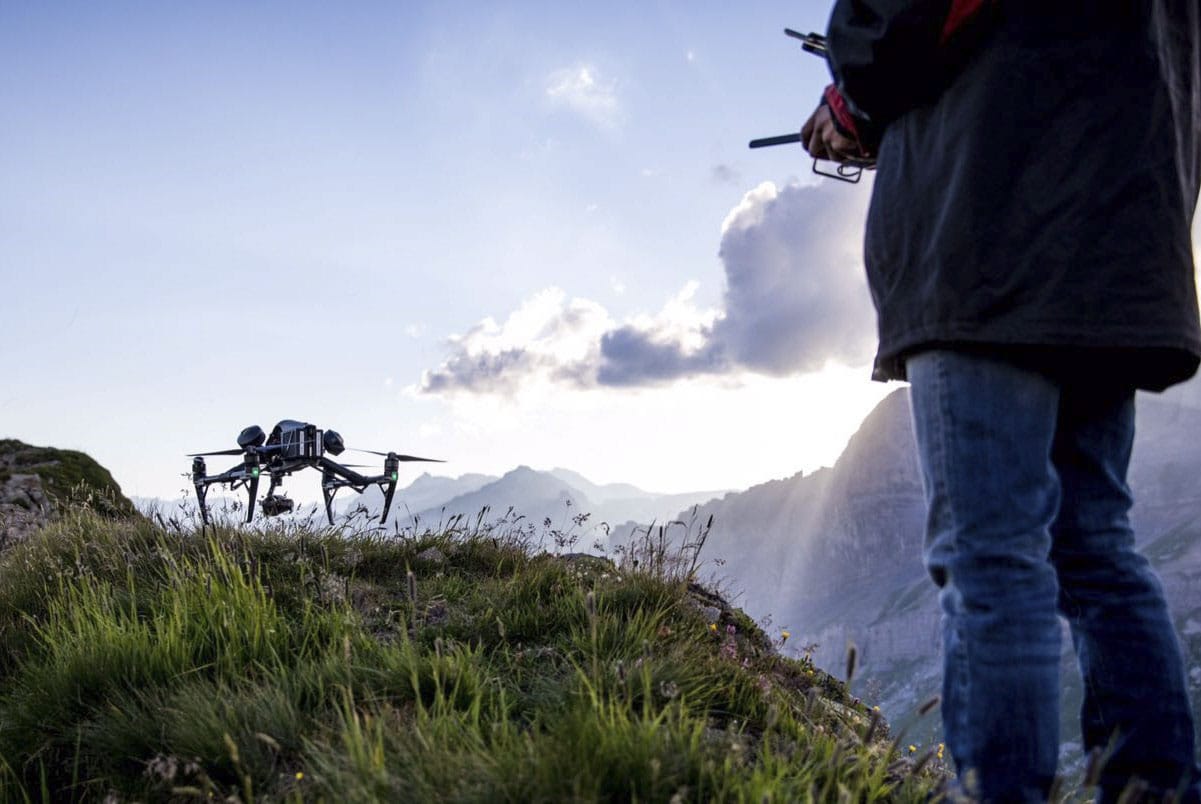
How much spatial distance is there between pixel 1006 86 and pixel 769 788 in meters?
1.99

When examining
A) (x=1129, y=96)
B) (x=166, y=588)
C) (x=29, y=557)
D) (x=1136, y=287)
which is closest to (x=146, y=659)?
(x=166, y=588)

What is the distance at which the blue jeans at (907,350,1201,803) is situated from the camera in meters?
2.07

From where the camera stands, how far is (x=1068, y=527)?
2525 millimetres

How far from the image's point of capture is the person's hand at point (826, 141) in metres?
2.76

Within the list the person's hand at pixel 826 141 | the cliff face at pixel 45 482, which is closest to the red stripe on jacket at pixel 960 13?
the person's hand at pixel 826 141

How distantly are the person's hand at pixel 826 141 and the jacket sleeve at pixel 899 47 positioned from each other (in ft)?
0.91

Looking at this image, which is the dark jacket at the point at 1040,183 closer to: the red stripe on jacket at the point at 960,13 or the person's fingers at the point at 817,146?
the red stripe on jacket at the point at 960,13

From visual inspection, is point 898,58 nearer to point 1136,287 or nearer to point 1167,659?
point 1136,287

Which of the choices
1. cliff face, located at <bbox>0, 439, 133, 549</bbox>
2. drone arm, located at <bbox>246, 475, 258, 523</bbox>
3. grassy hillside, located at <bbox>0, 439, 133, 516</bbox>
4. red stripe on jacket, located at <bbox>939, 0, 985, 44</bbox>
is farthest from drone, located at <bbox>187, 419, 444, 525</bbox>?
red stripe on jacket, located at <bbox>939, 0, 985, 44</bbox>

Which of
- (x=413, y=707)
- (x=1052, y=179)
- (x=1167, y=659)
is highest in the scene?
(x=1052, y=179)

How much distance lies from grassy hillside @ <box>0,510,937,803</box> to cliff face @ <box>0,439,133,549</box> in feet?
16.6

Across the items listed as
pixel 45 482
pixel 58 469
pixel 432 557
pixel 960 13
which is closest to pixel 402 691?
pixel 432 557

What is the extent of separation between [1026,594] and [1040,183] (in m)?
1.10

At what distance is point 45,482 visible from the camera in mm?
11711
